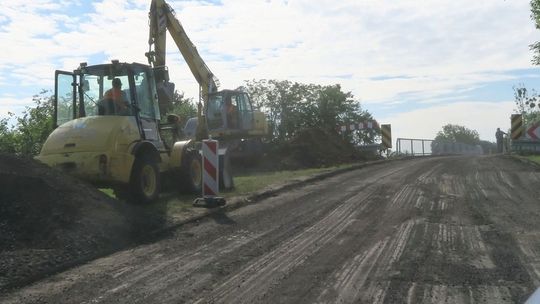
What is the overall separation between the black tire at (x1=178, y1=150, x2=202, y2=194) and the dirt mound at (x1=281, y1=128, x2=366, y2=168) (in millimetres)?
10697

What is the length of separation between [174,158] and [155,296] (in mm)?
7642

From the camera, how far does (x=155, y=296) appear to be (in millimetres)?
5629

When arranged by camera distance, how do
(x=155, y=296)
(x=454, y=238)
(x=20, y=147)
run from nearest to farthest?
(x=155, y=296) → (x=454, y=238) → (x=20, y=147)

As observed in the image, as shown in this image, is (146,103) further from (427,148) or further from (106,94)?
(427,148)

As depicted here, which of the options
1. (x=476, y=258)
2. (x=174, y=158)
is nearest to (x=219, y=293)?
(x=476, y=258)

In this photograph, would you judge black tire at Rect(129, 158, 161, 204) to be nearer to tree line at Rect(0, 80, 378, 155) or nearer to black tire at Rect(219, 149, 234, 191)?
black tire at Rect(219, 149, 234, 191)

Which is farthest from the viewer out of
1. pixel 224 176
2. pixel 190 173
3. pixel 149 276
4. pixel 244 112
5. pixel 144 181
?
pixel 244 112

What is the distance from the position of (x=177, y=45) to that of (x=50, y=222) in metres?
15.7

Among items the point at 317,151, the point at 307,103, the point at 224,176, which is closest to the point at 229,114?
the point at 317,151

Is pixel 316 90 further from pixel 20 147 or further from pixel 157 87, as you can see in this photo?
pixel 157 87

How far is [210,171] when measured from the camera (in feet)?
38.9

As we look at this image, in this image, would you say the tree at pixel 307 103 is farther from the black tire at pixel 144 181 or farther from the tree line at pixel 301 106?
the black tire at pixel 144 181

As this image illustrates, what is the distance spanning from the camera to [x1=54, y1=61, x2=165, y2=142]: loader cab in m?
11.8

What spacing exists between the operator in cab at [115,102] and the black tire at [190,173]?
6.67 feet
